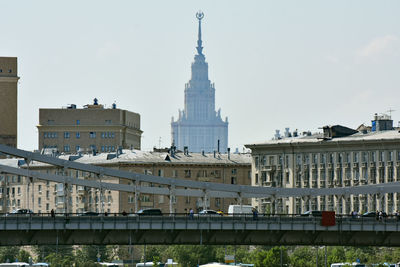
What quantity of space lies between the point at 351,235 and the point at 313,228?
506 cm

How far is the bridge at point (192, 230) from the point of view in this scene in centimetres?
16600

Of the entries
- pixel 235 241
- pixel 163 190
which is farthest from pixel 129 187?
pixel 235 241

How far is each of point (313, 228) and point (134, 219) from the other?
16851 mm

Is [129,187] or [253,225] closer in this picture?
[253,225]

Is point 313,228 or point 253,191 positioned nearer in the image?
point 313,228

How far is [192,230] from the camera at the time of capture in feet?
565

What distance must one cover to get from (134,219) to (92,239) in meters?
4.30

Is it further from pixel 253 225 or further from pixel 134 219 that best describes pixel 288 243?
pixel 134 219

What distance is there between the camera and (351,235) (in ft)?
577

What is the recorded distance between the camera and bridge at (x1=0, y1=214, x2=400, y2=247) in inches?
6535

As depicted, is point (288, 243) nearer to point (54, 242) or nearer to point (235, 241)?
point (235, 241)

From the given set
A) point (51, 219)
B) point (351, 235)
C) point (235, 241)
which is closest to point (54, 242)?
point (51, 219)

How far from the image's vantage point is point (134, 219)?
555ft

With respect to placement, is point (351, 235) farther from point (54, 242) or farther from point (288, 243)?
point (54, 242)
